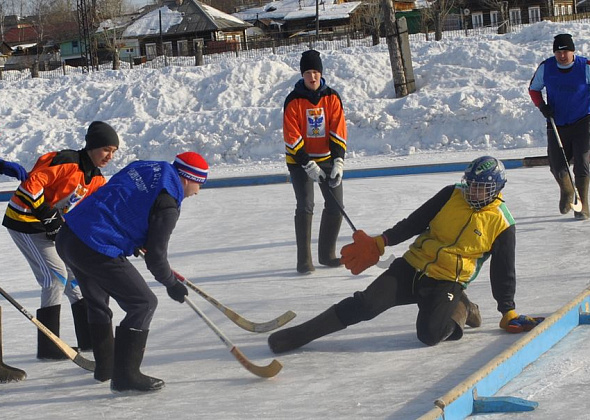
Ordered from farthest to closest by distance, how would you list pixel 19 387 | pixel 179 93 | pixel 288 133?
pixel 179 93, pixel 288 133, pixel 19 387

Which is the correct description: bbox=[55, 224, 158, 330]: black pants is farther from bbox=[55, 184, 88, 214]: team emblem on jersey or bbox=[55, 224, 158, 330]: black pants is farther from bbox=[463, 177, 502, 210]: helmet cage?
bbox=[463, 177, 502, 210]: helmet cage

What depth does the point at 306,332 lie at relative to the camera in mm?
4480

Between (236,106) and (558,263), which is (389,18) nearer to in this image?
(236,106)

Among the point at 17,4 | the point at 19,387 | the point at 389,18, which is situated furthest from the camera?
the point at 17,4

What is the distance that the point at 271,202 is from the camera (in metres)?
10.9

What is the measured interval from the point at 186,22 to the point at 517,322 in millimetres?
42060

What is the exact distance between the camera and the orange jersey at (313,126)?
21.6 ft

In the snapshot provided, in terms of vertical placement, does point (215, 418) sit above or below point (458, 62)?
below

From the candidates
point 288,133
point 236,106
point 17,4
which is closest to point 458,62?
point 236,106

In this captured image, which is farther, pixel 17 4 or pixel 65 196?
pixel 17 4

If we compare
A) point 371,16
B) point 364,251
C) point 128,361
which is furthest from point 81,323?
point 371,16

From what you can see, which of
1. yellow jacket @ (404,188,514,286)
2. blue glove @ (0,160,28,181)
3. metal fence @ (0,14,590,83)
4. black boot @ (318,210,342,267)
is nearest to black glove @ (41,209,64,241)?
blue glove @ (0,160,28,181)

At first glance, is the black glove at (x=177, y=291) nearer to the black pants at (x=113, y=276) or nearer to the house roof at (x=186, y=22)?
the black pants at (x=113, y=276)

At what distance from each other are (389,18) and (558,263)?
46.9 feet
